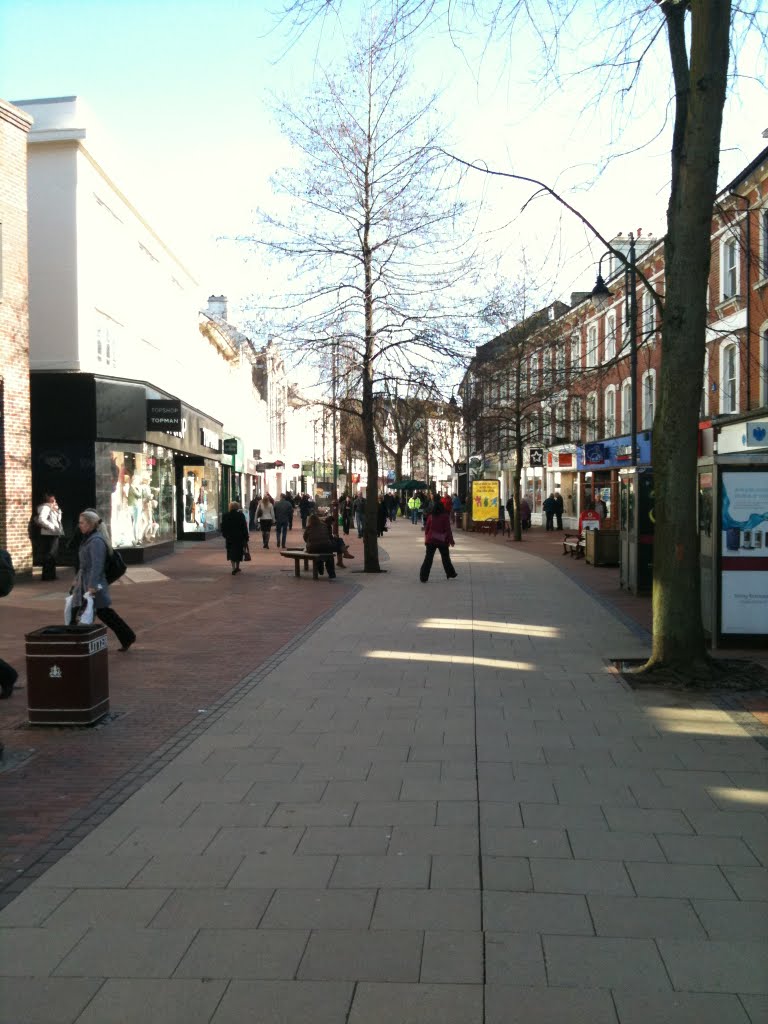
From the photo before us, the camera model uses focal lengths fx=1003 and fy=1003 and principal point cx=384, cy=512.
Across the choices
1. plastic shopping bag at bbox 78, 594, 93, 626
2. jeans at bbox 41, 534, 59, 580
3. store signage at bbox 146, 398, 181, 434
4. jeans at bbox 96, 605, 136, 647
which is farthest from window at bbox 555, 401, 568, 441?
plastic shopping bag at bbox 78, 594, 93, 626

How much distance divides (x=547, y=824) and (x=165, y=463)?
23050 mm

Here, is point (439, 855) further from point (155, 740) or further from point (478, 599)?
point (478, 599)

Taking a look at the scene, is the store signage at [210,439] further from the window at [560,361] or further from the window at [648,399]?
the window at [648,399]

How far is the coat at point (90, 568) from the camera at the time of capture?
965 cm

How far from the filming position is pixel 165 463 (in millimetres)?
26906

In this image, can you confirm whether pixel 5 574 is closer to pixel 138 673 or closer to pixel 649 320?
pixel 138 673

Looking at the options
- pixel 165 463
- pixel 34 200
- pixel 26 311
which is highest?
pixel 34 200

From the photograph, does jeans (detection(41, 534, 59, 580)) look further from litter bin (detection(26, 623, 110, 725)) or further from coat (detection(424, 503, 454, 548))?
litter bin (detection(26, 623, 110, 725))

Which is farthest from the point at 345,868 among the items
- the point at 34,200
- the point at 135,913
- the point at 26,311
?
the point at 34,200

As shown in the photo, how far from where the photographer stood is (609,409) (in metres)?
41.8

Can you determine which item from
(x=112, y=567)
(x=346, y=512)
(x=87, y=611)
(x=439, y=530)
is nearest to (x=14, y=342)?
(x=439, y=530)

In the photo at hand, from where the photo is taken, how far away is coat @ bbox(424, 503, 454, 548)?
734 inches

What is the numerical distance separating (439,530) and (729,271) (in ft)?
42.7

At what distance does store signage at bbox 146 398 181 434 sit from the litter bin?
1592 centimetres
